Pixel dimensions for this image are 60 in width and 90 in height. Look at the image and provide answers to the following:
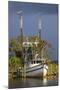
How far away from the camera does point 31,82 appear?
3328mm

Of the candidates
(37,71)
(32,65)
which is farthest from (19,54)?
(37,71)

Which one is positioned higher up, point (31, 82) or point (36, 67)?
point (36, 67)

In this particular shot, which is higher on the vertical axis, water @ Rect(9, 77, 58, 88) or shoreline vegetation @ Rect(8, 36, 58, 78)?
shoreline vegetation @ Rect(8, 36, 58, 78)

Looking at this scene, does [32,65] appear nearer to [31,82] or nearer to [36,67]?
[36,67]

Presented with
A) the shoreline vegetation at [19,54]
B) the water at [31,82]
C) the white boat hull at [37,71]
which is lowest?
the water at [31,82]

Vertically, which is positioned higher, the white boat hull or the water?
the white boat hull

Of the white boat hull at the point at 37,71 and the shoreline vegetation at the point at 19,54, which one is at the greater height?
the shoreline vegetation at the point at 19,54

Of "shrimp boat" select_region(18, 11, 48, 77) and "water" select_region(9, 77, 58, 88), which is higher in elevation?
"shrimp boat" select_region(18, 11, 48, 77)

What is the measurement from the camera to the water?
3.27 metres

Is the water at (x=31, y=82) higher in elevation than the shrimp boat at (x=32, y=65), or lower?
lower

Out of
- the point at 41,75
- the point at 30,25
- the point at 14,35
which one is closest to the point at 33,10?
the point at 30,25

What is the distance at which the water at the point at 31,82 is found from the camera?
129 inches

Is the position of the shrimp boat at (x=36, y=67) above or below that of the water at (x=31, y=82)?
above

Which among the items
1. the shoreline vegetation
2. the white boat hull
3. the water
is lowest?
the water
